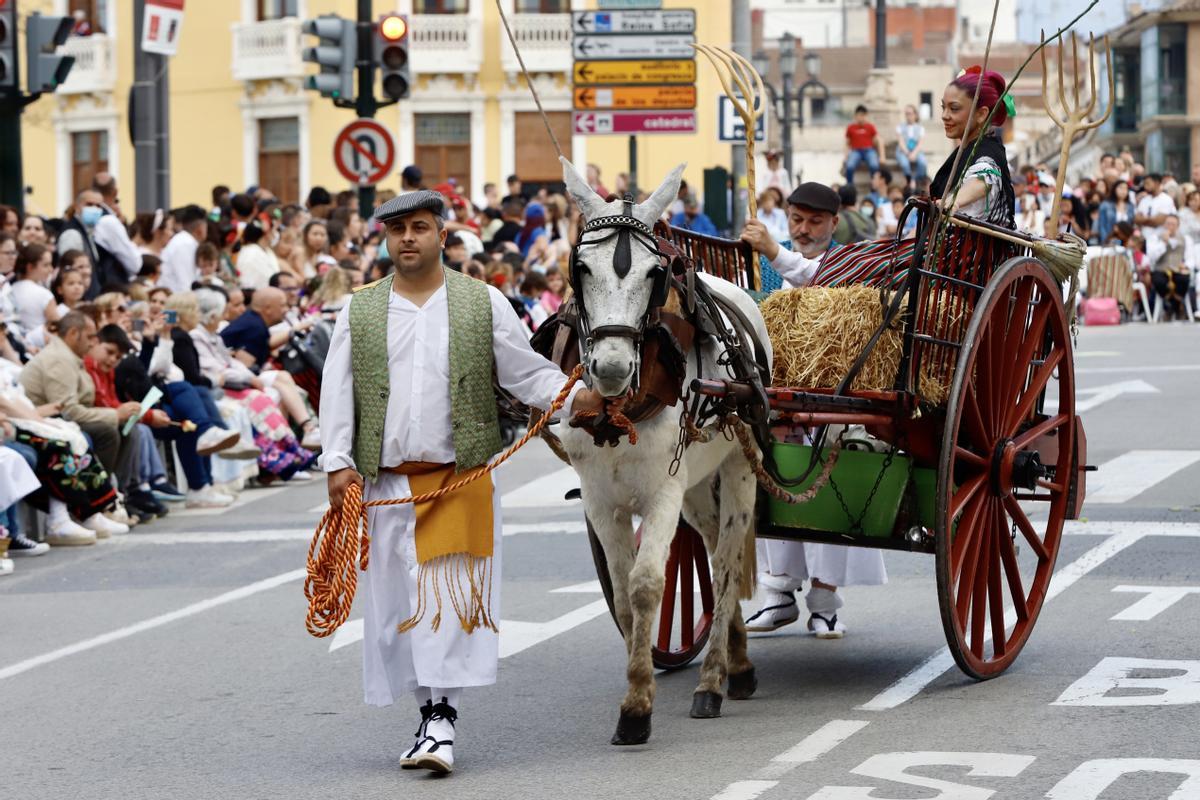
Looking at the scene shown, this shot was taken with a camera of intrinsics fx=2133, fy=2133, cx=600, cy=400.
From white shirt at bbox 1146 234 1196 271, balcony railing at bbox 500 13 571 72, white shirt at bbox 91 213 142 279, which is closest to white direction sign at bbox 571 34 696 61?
white shirt at bbox 91 213 142 279

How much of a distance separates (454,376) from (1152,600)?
4.35m

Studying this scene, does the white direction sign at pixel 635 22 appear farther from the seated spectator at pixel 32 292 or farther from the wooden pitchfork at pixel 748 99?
the wooden pitchfork at pixel 748 99

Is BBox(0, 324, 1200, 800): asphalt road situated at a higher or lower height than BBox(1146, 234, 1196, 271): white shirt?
lower

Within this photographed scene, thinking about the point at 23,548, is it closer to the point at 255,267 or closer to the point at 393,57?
the point at 255,267

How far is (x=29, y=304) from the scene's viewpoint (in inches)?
623

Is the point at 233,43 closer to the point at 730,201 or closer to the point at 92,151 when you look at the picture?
the point at 92,151

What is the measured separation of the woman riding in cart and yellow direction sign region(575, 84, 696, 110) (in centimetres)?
1500

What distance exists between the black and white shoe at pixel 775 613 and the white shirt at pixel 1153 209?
21.7 m

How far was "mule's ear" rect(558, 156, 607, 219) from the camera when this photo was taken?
7.48 m

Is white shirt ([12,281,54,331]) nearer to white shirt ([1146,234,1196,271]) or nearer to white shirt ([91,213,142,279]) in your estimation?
white shirt ([91,213,142,279])

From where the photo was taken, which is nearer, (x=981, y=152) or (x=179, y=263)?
(x=981, y=152)

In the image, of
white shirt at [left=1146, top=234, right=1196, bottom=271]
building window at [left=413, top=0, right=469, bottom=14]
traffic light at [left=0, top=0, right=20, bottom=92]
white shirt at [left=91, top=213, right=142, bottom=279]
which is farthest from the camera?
building window at [left=413, top=0, right=469, bottom=14]

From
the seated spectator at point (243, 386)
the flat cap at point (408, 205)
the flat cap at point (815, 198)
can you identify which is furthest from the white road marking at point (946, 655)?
the seated spectator at point (243, 386)

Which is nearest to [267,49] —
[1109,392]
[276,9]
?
[276,9]
